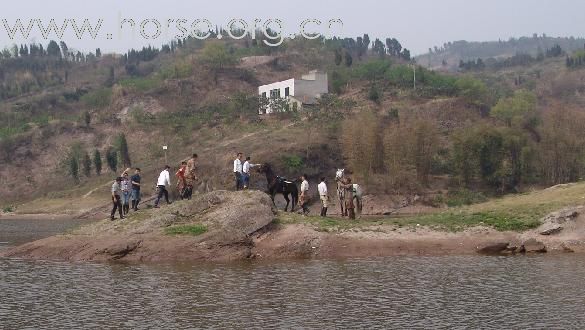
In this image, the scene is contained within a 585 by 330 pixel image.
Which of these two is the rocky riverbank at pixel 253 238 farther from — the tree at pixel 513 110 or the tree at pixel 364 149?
the tree at pixel 513 110

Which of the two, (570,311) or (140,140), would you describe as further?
(140,140)

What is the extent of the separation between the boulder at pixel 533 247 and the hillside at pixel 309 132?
142 ft

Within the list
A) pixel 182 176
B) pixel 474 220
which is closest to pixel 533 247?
pixel 474 220

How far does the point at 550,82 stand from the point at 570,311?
7248 inches

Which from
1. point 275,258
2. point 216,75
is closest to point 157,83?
point 216,75

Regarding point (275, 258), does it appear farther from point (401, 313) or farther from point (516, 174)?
point (516, 174)

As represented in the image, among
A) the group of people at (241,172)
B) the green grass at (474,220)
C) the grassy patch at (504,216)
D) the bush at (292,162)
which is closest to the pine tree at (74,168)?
the bush at (292,162)

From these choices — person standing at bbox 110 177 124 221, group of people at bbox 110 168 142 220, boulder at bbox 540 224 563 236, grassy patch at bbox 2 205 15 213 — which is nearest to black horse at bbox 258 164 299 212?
group of people at bbox 110 168 142 220

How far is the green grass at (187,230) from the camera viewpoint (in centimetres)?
2917

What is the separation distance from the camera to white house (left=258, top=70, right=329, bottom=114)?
12155cm

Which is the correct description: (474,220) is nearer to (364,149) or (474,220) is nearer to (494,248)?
(494,248)

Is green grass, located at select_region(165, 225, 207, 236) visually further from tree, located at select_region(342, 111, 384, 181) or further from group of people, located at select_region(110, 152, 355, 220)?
tree, located at select_region(342, 111, 384, 181)

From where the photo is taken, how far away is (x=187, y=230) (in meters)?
29.4

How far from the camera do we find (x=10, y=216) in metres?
95.6
